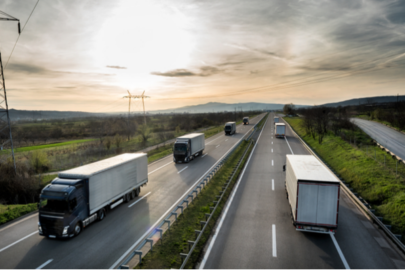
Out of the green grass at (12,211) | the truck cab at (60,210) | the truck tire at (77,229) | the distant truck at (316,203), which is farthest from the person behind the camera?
the green grass at (12,211)

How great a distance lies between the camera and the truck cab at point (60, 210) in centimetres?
1080

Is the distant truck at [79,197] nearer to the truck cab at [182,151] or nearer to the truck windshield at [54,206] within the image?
the truck windshield at [54,206]

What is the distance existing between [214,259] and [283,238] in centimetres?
392

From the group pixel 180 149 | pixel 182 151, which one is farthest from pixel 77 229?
pixel 180 149

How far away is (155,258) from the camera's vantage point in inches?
367

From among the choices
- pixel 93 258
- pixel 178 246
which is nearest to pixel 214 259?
pixel 178 246

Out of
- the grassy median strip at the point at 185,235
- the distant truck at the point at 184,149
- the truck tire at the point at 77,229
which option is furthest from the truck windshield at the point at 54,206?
the distant truck at the point at 184,149

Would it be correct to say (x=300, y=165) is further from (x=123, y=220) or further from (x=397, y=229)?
(x=123, y=220)

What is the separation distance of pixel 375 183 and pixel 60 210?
21.4 meters

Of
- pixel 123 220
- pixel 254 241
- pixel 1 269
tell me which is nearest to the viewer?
pixel 1 269

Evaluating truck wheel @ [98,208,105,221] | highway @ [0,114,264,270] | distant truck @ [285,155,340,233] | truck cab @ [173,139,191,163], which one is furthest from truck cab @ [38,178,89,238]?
truck cab @ [173,139,191,163]

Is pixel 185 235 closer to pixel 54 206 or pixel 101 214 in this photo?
pixel 101 214

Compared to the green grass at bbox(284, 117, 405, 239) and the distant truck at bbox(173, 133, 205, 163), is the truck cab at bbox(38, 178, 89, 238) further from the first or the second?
the green grass at bbox(284, 117, 405, 239)

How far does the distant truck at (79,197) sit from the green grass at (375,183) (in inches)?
645
